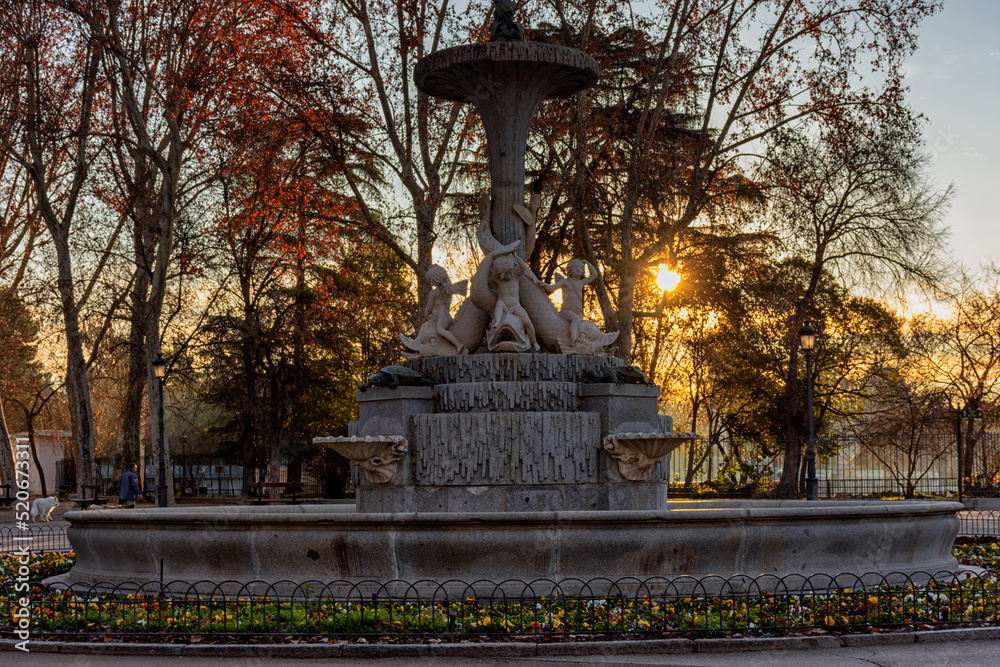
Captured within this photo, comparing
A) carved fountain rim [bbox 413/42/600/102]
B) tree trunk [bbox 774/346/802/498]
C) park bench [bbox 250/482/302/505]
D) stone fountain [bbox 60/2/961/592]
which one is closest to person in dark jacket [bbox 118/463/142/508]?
park bench [bbox 250/482/302/505]

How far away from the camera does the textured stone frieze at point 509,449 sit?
37.2ft

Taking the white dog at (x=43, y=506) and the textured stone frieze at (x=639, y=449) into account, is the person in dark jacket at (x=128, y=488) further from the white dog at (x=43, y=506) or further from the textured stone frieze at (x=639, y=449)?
the textured stone frieze at (x=639, y=449)

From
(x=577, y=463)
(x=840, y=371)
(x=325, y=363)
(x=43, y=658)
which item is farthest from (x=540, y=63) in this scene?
(x=325, y=363)

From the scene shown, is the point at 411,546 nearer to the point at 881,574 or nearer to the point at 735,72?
the point at 881,574

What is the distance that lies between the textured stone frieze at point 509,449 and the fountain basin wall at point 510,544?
206 centimetres

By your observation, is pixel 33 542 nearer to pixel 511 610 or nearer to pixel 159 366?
pixel 159 366

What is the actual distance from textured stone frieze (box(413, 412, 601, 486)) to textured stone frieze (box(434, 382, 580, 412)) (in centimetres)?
29

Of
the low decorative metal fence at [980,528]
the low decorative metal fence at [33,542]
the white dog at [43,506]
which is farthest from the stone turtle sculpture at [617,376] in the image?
the white dog at [43,506]

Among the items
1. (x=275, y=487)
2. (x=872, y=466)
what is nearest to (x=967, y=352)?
(x=872, y=466)

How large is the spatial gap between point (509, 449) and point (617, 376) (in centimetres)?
150

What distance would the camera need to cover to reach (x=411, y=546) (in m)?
9.27

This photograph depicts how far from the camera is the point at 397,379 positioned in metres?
11.9

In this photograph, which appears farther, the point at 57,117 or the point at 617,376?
the point at 57,117

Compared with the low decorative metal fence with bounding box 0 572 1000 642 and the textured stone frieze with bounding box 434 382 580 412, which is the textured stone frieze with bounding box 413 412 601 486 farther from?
the low decorative metal fence with bounding box 0 572 1000 642
